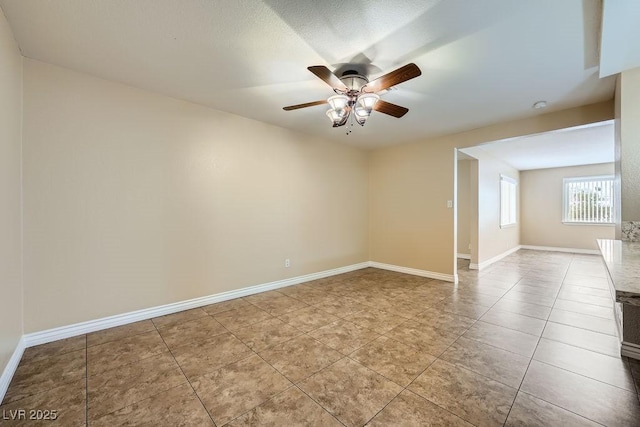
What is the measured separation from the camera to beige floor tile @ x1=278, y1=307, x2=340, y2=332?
2671 mm

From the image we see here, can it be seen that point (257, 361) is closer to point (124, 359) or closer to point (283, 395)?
point (283, 395)

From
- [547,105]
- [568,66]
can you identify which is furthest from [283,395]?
[547,105]

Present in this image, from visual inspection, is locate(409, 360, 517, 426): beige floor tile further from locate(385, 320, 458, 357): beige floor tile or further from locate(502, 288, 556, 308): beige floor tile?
locate(502, 288, 556, 308): beige floor tile

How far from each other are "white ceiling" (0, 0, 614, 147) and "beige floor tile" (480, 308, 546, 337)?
2.47m

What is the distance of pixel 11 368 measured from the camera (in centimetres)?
186

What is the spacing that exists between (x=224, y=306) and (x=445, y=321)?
2605mm

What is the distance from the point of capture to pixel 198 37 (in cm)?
194

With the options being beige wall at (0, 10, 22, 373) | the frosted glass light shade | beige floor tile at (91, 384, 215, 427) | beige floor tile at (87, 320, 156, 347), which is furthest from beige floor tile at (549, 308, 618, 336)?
beige wall at (0, 10, 22, 373)

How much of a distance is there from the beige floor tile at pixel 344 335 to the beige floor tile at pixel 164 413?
1.11 metres

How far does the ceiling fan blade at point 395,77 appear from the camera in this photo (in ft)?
5.89

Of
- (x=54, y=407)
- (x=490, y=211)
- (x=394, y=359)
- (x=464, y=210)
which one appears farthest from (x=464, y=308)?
(x=464, y=210)

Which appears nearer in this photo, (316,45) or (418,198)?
(316,45)

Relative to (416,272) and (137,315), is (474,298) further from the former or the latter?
(137,315)

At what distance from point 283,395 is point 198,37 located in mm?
2625
